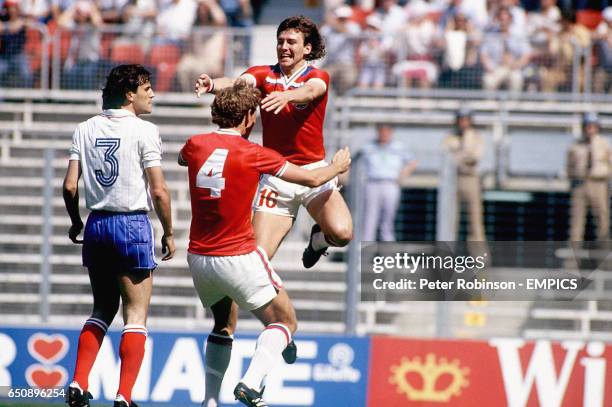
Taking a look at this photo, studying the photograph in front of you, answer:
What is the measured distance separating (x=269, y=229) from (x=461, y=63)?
6.36 metres

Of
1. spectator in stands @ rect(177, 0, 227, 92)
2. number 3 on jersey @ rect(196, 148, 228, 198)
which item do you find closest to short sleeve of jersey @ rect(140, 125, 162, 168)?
number 3 on jersey @ rect(196, 148, 228, 198)

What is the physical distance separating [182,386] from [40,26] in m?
5.57

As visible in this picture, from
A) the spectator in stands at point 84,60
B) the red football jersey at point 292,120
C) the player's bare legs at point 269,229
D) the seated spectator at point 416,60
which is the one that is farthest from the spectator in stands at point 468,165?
the spectator in stands at point 84,60

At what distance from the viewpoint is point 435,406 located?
1109 centimetres

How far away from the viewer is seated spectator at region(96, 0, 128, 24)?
50.5 ft

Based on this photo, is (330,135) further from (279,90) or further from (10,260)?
(279,90)

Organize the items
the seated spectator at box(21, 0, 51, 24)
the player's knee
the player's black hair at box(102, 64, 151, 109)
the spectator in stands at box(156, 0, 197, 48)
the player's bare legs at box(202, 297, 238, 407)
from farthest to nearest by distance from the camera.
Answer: the seated spectator at box(21, 0, 51, 24)
the spectator in stands at box(156, 0, 197, 48)
the player's knee
the player's bare legs at box(202, 297, 238, 407)
the player's black hair at box(102, 64, 151, 109)

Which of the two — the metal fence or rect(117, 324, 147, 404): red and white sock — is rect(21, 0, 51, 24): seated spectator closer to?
the metal fence

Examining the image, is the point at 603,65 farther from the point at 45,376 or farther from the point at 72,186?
the point at 72,186

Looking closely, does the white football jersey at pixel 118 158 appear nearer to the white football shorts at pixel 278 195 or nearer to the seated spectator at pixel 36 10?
the white football shorts at pixel 278 195

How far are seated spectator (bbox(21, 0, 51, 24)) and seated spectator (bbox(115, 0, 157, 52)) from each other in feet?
3.46

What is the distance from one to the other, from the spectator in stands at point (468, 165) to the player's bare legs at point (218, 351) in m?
4.26

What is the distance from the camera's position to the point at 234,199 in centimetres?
767

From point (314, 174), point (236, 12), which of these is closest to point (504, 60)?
point (236, 12)
